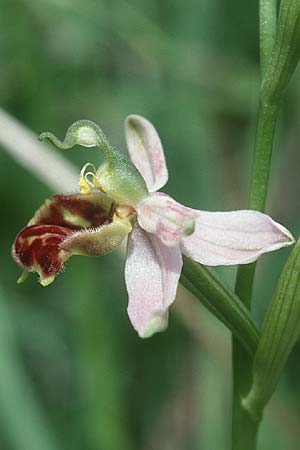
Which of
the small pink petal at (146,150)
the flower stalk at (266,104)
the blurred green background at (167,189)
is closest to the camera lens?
the flower stalk at (266,104)

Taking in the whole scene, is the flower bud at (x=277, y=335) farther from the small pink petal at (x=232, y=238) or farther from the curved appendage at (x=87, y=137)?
the curved appendage at (x=87, y=137)

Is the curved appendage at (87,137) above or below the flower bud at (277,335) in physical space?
above

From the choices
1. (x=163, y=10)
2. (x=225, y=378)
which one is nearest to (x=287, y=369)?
(x=225, y=378)

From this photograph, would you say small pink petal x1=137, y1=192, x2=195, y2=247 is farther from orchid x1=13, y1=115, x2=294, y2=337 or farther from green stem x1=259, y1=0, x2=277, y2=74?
green stem x1=259, y1=0, x2=277, y2=74

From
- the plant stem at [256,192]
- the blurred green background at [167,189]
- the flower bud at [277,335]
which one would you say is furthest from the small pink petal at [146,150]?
the blurred green background at [167,189]

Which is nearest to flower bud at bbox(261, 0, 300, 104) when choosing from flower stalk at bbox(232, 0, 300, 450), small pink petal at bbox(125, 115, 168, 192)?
flower stalk at bbox(232, 0, 300, 450)

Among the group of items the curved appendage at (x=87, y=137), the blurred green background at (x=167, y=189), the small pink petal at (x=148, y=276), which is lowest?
the blurred green background at (x=167, y=189)

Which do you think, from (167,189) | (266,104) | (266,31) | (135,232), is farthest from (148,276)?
(167,189)
